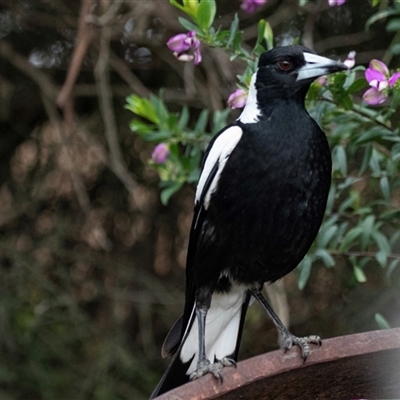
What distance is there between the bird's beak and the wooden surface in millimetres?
660

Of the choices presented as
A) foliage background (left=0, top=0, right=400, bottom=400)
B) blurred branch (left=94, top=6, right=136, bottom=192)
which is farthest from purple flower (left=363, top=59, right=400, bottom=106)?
blurred branch (left=94, top=6, right=136, bottom=192)

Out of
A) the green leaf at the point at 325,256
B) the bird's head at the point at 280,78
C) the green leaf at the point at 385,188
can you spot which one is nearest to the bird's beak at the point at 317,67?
the bird's head at the point at 280,78

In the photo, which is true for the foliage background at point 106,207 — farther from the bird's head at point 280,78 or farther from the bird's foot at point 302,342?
the bird's foot at point 302,342

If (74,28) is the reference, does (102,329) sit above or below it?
below

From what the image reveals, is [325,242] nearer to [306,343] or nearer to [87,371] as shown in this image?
[306,343]

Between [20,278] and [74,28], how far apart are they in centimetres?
115

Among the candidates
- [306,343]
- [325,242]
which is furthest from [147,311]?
[306,343]

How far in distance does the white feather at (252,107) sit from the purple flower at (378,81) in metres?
0.34

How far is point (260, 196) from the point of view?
2.10m

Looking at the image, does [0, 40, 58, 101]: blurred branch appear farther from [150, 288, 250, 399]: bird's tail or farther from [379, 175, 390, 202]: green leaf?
[379, 175, 390, 202]: green leaf

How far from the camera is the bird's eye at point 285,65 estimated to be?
87.4 inches

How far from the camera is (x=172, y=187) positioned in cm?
255

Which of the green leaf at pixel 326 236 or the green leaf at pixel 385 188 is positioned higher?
the green leaf at pixel 385 188

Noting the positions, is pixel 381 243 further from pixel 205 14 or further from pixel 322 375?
pixel 205 14
